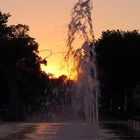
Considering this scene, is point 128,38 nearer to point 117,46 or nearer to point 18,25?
point 117,46

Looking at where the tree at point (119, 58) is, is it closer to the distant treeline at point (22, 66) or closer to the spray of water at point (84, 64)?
the distant treeline at point (22, 66)

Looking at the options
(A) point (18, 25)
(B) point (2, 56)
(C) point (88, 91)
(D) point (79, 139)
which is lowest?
(D) point (79, 139)

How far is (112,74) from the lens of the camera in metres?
92.1

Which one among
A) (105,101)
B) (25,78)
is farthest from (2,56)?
(105,101)

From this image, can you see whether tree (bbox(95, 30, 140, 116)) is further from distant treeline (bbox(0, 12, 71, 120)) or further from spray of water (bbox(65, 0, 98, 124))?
spray of water (bbox(65, 0, 98, 124))

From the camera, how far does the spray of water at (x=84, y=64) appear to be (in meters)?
33.6

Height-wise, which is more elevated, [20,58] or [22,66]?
[20,58]

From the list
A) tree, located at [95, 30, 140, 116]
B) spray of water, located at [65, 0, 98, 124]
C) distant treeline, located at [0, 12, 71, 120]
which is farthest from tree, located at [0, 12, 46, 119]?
spray of water, located at [65, 0, 98, 124]

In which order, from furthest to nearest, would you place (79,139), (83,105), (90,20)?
(83,105) → (90,20) → (79,139)

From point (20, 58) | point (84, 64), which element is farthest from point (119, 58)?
point (84, 64)

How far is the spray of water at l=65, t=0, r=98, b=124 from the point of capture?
1321 inches

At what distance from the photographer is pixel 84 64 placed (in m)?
34.8

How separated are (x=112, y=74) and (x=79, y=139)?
2424 inches

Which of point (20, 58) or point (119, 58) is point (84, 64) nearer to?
point (119, 58)
